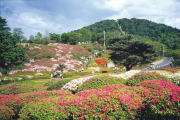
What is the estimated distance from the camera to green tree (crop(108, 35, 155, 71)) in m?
24.3

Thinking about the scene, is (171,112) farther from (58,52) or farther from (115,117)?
(58,52)

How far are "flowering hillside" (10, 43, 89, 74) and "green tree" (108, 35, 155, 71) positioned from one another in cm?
1874

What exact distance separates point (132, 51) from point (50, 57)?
2947 centimetres

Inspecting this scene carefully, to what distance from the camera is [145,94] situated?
5.28 m

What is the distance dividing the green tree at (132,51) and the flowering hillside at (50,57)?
18.7m

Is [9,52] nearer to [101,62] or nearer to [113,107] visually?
[113,107]

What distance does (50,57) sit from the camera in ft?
154

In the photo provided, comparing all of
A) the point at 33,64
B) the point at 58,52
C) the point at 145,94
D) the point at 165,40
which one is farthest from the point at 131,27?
the point at 145,94

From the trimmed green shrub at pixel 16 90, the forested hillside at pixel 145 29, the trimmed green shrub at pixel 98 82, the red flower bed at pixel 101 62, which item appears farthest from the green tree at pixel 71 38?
the trimmed green shrub at pixel 98 82

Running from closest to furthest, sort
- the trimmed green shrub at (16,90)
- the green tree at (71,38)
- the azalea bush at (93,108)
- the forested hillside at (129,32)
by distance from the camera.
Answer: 1. the azalea bush at (93,108)
2. the trimmed green shrub at (16,90)
3. the green tree at (71,38)
4. the forested hillside at (129,32)

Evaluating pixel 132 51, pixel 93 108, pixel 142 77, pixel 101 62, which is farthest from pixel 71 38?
pixel 93 108

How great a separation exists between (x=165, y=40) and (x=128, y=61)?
89.6 meters

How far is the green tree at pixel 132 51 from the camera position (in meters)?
24.3

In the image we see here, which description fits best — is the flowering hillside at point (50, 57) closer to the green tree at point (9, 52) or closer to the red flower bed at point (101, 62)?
the red flower bed at point (101, 62)
